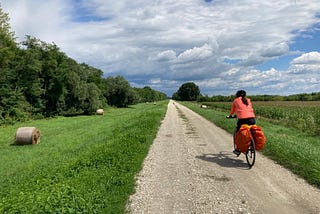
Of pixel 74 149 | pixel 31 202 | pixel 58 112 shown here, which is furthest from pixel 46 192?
pixel 58 112

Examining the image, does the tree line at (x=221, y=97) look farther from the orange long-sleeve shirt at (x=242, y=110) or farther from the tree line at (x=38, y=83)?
the orange long-sleeve shirt at (x=242, y=110)

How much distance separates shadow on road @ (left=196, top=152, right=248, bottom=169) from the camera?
10648 mm

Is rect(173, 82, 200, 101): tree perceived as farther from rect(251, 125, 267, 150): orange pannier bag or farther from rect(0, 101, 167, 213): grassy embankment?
rect(251, 125, 267, 150): orange pannier bag

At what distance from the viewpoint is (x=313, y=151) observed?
12.2 meters

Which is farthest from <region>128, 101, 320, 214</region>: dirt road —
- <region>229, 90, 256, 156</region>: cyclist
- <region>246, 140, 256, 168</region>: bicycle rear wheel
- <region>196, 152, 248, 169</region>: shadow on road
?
<region>229, 90, 256, 156</region>: cyclist

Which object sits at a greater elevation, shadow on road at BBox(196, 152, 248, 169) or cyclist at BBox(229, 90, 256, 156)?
cyclist at BBox(229, 90, 256, 156)

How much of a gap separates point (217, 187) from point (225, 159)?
3689 mm

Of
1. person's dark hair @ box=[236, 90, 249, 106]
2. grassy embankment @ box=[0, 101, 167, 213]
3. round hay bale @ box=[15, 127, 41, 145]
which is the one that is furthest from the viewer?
round hay bale @ box=[15, 127, 41, 145]

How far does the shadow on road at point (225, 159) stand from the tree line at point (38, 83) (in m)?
25.0

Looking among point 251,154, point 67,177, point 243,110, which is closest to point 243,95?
point 243,110

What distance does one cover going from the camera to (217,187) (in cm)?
804

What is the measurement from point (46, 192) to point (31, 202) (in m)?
0.81

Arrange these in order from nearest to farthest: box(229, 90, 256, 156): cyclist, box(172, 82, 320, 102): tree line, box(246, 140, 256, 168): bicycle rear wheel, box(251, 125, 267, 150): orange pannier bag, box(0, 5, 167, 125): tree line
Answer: box(246, 140, 256, 168): bicycle rear wheel < box(251, 125, 267, 150): orange pannier bag < box(229, 90, 256, 156): cyclist < box(0, 5, 167, 125): tree line < box(172, 82, 320, 102): tree line

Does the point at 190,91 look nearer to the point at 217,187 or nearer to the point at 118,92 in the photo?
the point at 118,92
